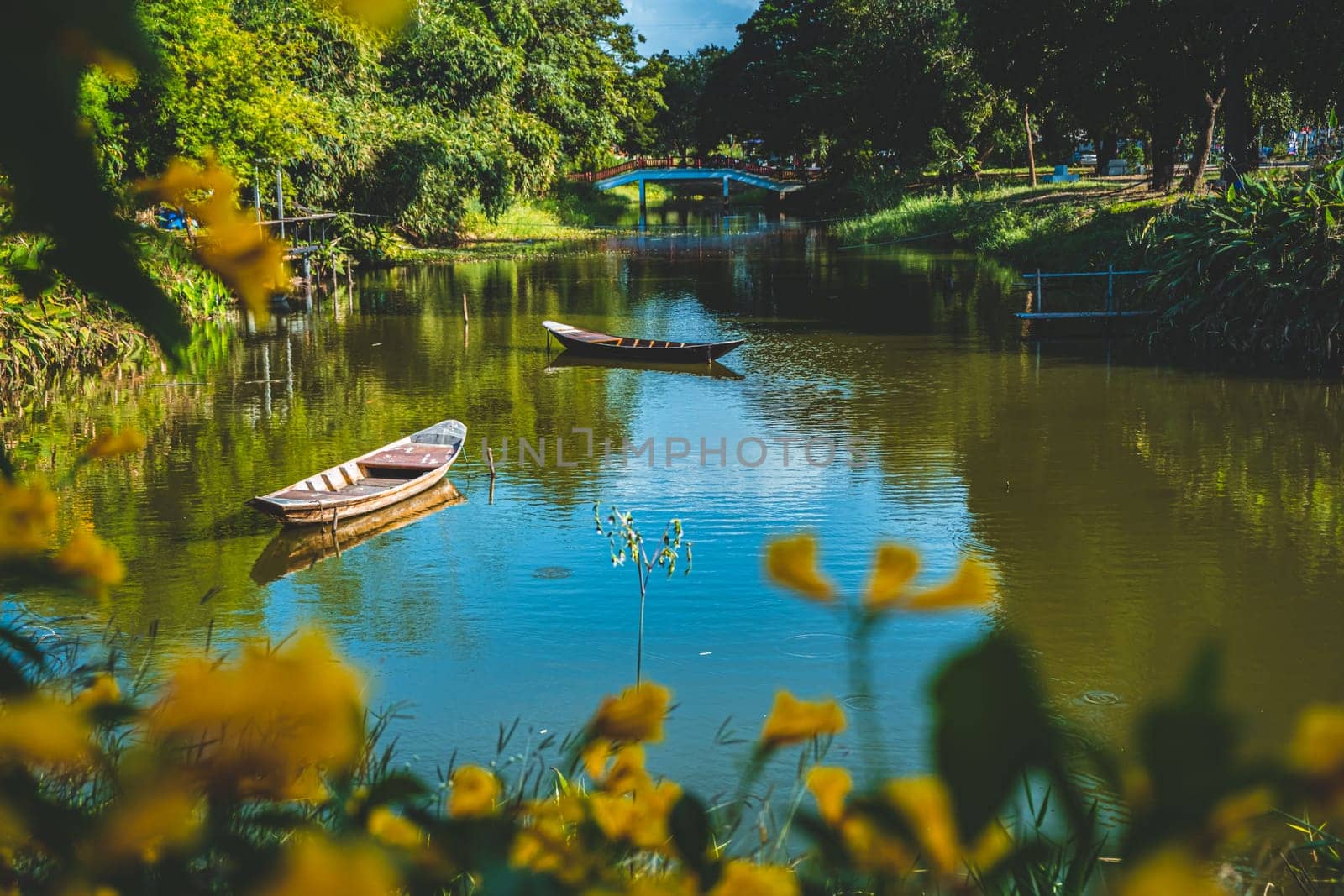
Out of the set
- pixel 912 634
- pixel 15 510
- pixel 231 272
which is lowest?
pixel 912 634

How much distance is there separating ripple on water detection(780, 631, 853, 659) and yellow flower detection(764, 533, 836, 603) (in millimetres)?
7094

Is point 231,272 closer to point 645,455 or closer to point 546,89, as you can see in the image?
point 645,455

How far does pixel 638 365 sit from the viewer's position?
63.0 feet

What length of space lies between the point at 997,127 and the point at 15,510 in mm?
50057

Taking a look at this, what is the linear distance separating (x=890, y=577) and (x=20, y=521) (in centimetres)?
86

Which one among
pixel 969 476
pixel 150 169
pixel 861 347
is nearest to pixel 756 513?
pixel 969 476

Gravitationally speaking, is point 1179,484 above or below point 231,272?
below

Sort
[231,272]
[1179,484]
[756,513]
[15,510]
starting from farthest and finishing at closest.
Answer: [1179,484]
[756,513]
[15,510]
[231,272]

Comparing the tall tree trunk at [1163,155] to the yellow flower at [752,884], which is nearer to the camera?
the yellow flower at [752,884]

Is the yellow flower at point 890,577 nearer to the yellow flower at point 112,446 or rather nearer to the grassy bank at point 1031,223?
the yellow flower at point 112,446

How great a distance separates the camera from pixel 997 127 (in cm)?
4784

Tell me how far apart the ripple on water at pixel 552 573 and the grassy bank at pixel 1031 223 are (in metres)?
16.1

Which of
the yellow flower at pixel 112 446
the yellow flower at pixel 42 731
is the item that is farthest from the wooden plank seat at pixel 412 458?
the yellow flower at pixel 42 731

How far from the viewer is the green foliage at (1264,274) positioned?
1614 cm
